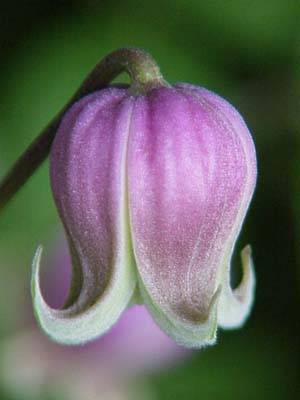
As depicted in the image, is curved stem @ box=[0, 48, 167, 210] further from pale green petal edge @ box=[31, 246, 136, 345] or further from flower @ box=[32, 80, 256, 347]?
pale green petal edge @ box=[31, 246, 136, 345]

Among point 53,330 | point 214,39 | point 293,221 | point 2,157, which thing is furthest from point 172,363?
point 53,330

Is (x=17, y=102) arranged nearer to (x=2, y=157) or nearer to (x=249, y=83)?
(x=2, y=157)

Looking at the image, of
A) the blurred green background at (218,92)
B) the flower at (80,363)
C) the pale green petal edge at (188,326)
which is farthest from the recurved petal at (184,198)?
the blurred green background at (218,92)

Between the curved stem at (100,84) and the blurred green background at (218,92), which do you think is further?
the blurred green background at (218,92)

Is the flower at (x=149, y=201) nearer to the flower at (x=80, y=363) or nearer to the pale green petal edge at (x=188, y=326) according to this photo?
the pale green petal edge at (x=188, y=326)

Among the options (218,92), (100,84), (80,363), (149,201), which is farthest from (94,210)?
(218,92)
